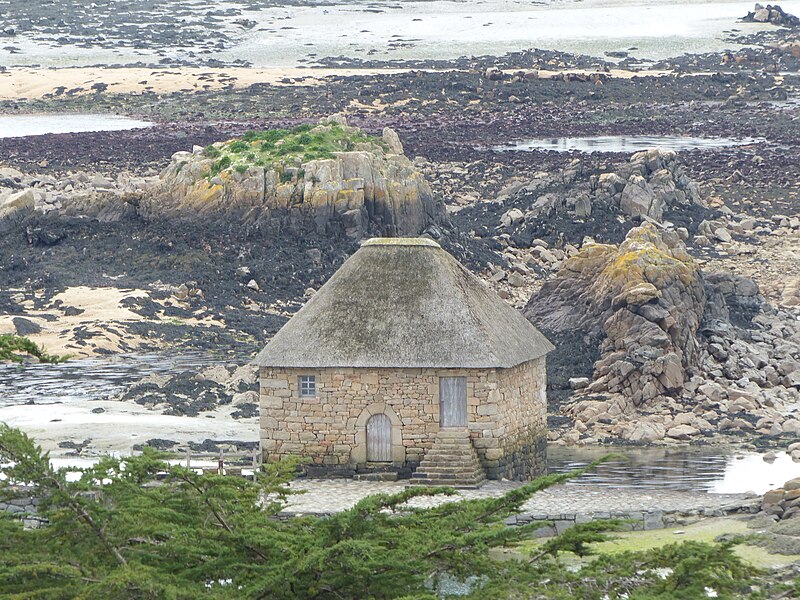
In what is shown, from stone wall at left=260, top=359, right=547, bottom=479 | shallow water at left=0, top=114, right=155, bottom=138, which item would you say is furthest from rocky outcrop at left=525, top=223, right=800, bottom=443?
shallow water at left=0, top=114, right=155, bottom=138

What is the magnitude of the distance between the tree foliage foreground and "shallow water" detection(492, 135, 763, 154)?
6003 centimetres

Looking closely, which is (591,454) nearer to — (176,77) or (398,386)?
(398,386)

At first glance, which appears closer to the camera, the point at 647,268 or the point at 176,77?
the point at 647,268

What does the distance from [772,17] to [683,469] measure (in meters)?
107

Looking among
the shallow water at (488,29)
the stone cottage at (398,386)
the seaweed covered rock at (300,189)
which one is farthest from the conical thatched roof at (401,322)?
the shallow water at (488,29)

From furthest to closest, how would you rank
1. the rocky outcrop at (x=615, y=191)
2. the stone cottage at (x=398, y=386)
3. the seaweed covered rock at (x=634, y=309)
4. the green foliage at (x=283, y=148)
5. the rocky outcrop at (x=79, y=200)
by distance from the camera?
the rocky outcrop at (x=615, y=191), the rocky outcrop at (x=79, y=200), the green foliage at (x=283, y=148), the seaweed covered rock at (x=634, y=309), the stone cottage at (x=398, y=386)

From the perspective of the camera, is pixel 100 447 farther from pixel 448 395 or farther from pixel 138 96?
pixel 138 96

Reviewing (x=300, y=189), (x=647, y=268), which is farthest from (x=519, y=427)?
(x=300, y=189)

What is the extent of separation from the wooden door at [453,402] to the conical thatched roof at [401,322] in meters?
0.35

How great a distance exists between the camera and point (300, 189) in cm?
5338

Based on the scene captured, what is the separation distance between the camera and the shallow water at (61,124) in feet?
295

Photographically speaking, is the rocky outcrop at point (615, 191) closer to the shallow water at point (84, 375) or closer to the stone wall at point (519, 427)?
the shallow water at point (84, 375)

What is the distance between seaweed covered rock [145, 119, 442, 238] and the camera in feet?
174

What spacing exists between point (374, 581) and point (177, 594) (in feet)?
5.79
